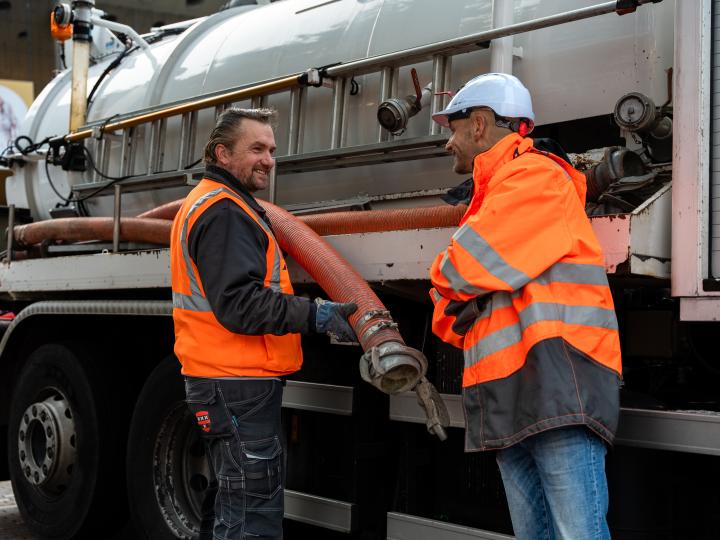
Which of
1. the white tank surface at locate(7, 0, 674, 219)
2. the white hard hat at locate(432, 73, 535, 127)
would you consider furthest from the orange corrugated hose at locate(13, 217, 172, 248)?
the white hard hat at locate(432, 73, 535, 127)

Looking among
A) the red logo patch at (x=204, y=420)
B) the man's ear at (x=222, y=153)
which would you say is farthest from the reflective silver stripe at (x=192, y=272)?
the red logo patch at (x=204, y=420)

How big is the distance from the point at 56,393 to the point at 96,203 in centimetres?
111

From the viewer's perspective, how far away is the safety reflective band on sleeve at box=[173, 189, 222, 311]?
10.9ft

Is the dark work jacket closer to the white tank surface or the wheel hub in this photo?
the white tank surface

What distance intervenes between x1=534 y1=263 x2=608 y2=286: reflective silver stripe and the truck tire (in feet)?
9.79

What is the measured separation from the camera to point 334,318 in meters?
3.22

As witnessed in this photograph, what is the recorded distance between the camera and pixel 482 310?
266cm

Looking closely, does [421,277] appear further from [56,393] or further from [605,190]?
[56,393]

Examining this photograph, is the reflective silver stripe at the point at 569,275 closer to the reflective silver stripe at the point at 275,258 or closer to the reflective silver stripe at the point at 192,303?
the reflective silver stripe at the point at 275,258

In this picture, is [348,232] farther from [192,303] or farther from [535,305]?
[535,305]

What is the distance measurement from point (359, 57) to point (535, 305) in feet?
6.56

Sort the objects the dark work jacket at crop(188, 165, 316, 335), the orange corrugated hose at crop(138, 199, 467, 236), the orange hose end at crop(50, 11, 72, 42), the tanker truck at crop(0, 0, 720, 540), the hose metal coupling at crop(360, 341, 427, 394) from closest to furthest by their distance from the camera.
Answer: the tanker truck at crop(0, 0, 720, 540) < the hose metal coupling at crop(360, 341, 427, 394) < the dark work jacket at crop(188, 165, 316, 335) < the orange corrugated hose at crop(138, 199, 467, 236) < the orange hose end at crop(50, 11, 72, 42)

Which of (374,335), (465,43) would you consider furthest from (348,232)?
(465,43)

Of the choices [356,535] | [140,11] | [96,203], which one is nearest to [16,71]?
[140,11]
